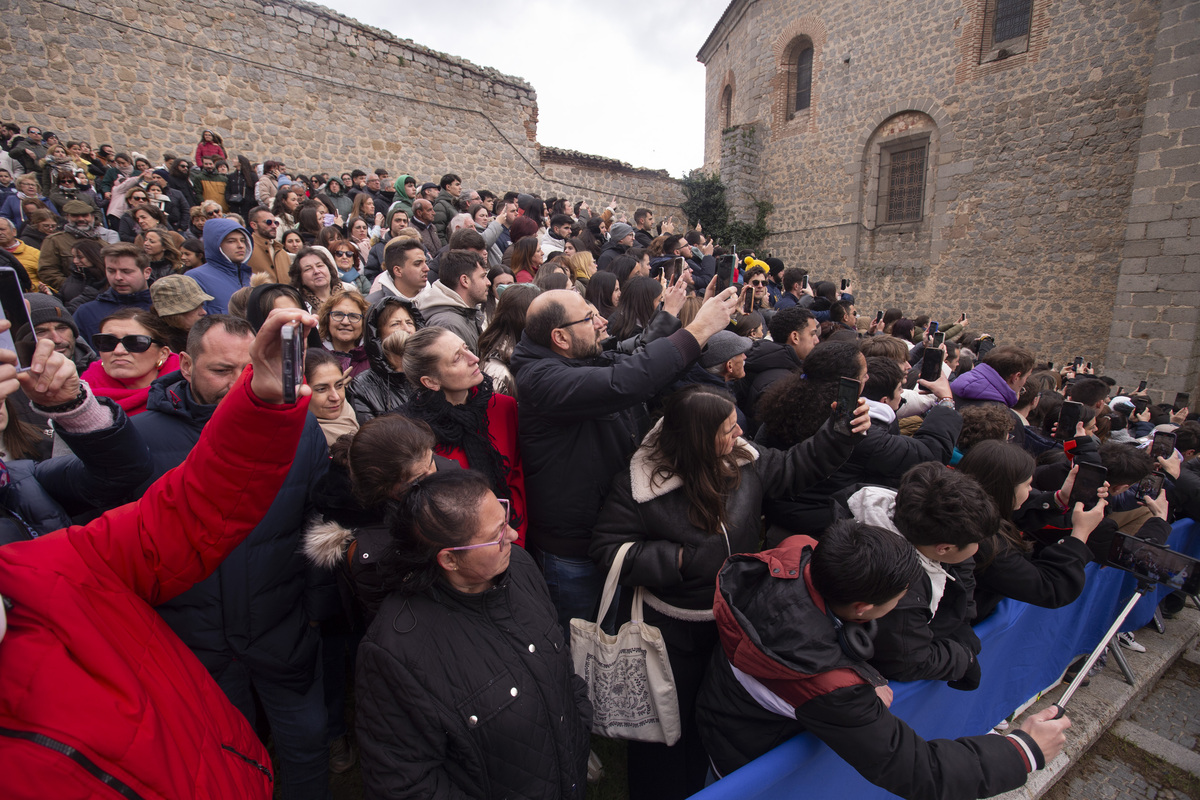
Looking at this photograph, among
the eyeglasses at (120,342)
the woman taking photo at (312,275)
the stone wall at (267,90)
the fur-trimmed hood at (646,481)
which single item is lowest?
the fur-trimmed hood at (646,481)

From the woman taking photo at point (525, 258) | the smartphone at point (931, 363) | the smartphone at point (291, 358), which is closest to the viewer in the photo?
the smartphone at point (291, 358)

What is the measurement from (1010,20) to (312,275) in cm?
1434

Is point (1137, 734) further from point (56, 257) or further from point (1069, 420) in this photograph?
point (56, 257)

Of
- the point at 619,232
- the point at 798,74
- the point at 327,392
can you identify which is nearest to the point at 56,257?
the point at 327,392

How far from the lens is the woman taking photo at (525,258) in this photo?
5168mm

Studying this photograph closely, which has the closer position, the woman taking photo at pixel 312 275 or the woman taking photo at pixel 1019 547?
the woman taking photo at pixel 1019 547

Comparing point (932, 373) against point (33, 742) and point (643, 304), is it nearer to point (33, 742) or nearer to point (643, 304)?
point (643, 304)

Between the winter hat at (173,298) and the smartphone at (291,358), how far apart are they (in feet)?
7.41

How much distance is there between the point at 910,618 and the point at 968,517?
397 mm

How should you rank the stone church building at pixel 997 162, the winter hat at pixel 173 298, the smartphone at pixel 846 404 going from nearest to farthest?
the smartphone at pixel 846 404, the winter hat at pixel 173 298, the stone church building at pixel 997 162

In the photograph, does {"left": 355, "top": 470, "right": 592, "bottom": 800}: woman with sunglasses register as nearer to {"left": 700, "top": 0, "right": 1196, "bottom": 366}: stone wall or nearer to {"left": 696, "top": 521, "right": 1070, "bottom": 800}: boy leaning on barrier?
{"left": 696, "top": 521, "right": 1070, "bottom": 800}: boy leaning on barrier

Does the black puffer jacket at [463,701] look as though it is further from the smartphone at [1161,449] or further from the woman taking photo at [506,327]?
the smartphone at [1161,449]

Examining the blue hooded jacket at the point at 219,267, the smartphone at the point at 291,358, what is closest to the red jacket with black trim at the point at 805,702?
the smartphone at the point at 291,358

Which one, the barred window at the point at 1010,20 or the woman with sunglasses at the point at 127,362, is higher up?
the barred window at the point at 1010,20
